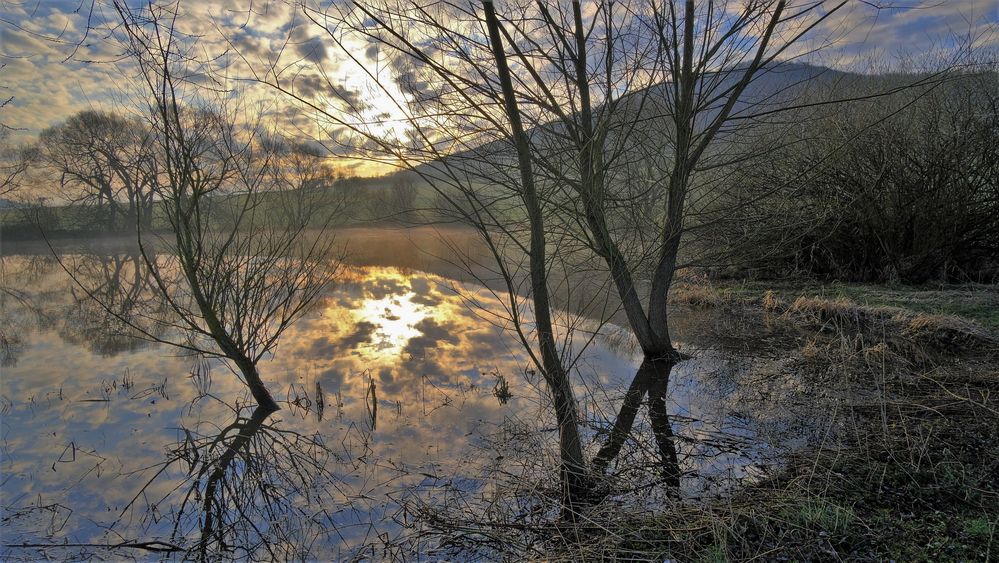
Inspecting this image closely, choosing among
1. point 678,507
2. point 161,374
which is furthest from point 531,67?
point 161,374

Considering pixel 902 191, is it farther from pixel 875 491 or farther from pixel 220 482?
pixel 220 482

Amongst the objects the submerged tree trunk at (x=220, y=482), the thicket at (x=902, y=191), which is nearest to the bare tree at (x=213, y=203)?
A: the submerged tree trunk at (x=220, y=482)

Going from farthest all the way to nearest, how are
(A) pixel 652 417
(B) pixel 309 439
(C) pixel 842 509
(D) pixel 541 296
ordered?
(A) pixel 652 417 → (B) pixel 309 439 → (D) pixel 541 296 → (C) pixel 842 509

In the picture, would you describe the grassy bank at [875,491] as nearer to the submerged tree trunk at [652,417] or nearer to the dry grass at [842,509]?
the dry grass at [842,509]

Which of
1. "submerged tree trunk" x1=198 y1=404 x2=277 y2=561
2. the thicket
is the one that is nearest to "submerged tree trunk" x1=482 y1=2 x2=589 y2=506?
"submerged tree trunk" x1=198 y1=404 x2=277 y2=561

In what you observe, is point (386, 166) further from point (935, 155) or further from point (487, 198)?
Result: point (935, 155)

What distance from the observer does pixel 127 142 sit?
538 cm

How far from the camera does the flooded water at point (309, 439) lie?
146 inches

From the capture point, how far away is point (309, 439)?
17.2ft

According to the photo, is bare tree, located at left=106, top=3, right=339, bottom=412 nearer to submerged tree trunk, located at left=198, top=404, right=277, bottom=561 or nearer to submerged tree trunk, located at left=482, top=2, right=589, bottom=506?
submerged tree trunk, located at left=198, top=404, right=277, bottom=561

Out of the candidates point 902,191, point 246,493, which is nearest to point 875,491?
point 246,493

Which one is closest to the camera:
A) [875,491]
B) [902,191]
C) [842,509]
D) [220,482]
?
[842,509]

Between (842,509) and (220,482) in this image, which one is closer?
(842,509)

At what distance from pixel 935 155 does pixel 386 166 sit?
9.53 metres
